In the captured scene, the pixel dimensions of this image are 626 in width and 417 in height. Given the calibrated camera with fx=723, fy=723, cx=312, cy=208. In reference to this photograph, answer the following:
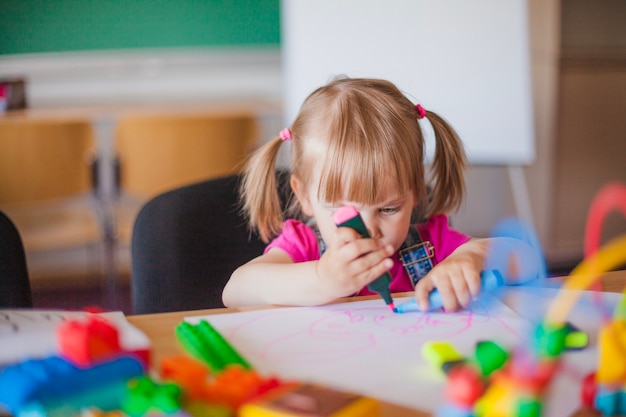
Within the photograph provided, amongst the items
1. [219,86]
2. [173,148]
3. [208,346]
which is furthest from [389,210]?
[219,86]

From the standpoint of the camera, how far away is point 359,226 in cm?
72

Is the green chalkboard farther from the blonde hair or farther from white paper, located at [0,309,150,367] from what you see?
white paper, located at [0,309,150,367]

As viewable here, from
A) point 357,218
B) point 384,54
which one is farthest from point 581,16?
point 357,218

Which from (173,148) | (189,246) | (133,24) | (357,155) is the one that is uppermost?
(133,24)

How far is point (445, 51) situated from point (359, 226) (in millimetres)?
1603

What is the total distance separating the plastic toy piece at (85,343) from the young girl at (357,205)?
271 mm

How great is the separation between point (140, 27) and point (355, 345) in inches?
103

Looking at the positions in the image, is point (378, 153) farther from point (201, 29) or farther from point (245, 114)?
point (201, 29)

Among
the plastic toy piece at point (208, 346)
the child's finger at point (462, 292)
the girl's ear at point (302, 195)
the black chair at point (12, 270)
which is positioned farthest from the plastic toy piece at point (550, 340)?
the black chair at point (12, 270)

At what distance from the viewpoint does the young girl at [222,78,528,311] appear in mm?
757

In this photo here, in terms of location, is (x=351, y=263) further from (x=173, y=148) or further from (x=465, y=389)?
(x=173, y=148)

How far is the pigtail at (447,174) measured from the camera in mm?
1076

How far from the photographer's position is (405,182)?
0.94 meters

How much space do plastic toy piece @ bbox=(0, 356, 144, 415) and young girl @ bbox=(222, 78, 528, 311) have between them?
0.96ft
